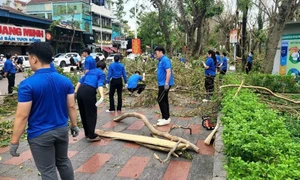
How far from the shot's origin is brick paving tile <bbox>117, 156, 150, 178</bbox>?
3.73 metres

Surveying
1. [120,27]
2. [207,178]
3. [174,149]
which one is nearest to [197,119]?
[174,149]

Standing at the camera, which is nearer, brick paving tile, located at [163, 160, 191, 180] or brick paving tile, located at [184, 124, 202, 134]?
brick paving tile, located at [163, 160, 191, 180]

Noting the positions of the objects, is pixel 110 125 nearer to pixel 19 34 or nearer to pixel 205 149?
pixel 205 149

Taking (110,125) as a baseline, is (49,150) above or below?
above

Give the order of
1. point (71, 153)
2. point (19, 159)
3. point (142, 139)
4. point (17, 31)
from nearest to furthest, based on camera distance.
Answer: point (19, 159), point (71, 153), point (142, 139), point (17, 31)

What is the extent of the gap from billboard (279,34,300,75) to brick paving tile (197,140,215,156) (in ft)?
25.9

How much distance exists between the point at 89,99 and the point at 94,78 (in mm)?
404

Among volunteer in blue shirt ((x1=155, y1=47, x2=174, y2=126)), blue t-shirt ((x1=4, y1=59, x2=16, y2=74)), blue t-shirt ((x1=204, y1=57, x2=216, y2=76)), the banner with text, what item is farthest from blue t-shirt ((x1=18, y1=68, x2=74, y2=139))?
the banner with text

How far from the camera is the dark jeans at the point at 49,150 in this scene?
2.66m

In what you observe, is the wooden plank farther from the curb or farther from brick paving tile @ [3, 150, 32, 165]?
brick paving tile @ [3, 150, 32, 165]

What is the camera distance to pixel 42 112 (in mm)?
2660

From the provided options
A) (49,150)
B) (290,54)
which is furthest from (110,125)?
(290,54)

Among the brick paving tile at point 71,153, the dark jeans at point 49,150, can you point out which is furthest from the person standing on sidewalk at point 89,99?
the dark jeans at point 49,150

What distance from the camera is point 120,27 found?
202ft
